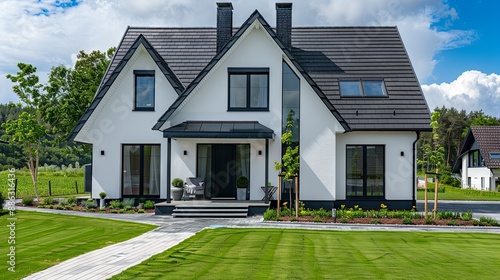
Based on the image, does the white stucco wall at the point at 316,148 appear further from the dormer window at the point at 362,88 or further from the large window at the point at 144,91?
the large window at the point at 144,91

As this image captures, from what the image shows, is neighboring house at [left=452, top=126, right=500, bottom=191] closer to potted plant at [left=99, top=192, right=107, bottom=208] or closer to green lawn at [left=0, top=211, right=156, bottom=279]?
potted plant at [left=99, top=192, right=107, bottom=208]

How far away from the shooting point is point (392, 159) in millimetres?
20812

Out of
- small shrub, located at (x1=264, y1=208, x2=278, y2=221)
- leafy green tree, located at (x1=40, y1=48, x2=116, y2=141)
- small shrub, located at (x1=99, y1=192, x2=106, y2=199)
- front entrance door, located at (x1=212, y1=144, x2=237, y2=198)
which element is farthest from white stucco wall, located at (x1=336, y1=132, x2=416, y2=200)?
leafy green tree, located at (x1=40, y1=48, x2=116, y2=141)

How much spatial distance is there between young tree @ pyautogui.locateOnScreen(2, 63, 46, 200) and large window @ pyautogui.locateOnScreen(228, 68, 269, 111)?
9608mm

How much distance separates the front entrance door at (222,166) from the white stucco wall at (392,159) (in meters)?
4.04

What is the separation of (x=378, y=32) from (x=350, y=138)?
7.03 m

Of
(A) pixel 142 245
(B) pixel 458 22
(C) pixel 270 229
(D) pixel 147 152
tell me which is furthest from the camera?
(D) pixel 147 152

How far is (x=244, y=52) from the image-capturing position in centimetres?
2073

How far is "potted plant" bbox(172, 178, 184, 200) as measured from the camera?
793 inches

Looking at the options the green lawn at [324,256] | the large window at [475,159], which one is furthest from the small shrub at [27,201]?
the large window at [475,159]

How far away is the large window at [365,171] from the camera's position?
2092 centimetres

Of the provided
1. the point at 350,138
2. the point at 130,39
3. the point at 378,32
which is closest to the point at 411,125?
the point at 350,138

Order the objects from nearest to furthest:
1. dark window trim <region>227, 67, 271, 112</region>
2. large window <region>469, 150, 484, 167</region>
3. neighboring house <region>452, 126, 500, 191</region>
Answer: dark window trim <region>227, 67, 271, 112</region>
neighboring house <region>452, 126, 500, 191</region>
large window <region>469, 150, 484, 167</region>

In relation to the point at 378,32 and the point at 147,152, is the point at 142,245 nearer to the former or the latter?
the point at 147,152
